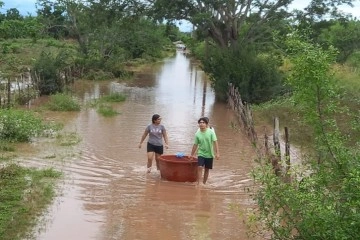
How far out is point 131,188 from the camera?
10.6 m

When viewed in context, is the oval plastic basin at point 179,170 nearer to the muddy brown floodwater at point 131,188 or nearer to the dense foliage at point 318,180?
the muddy brown floodwater at point 131,188

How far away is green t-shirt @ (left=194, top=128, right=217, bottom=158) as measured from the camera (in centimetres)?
1069

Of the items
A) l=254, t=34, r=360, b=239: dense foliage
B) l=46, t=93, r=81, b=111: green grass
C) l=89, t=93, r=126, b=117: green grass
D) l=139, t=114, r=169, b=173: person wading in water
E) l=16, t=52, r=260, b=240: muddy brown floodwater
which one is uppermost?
l=254, t=34, r=360, b=239: dense foliage

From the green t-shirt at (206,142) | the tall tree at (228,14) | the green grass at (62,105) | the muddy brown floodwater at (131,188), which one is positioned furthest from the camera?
the tall tree at (228,14)

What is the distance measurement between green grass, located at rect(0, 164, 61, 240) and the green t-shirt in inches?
117

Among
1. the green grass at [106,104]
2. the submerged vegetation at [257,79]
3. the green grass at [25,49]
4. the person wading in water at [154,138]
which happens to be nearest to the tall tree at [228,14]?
the submerged vegetation at [257,79]

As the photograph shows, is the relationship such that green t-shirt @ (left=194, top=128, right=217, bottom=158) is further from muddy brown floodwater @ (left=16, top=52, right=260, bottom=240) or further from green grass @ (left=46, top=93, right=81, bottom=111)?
green grass @ (left=46, top=93, right=81, bottom=111)

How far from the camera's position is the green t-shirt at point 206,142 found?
10.7 meters

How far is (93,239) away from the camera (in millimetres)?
7750

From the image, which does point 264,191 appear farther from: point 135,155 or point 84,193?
point 135,155

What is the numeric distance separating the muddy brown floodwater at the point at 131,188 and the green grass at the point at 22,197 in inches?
8.5

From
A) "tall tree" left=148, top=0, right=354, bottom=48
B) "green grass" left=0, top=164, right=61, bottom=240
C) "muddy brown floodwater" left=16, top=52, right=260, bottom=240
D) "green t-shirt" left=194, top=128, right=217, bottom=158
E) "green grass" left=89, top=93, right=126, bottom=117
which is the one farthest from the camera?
"tall tree" left=148, top=0, right=354, bottom=48

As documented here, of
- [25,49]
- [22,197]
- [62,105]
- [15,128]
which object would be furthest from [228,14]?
[25,49]

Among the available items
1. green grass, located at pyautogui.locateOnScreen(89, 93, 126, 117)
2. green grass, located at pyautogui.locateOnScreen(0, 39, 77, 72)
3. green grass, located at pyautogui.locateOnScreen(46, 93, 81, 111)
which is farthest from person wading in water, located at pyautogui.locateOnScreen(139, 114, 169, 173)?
green grass, located at pyautogui.locateOnScreen(0, 39, 77, 72)
